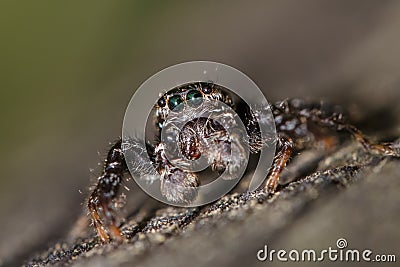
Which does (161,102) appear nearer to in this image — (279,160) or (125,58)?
(279,160)

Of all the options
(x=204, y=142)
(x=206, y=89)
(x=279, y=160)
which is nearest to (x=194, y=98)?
(x=206, y=89)

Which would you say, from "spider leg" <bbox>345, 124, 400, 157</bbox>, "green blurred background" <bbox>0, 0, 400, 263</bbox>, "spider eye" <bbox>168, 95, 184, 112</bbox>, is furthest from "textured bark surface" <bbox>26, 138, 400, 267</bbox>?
"green blurred background" <bbox>0, 0, 400, 263</bbox>

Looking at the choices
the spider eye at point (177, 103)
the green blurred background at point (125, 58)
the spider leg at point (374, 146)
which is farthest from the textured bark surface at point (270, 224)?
the green blurred background at point (125, 58)

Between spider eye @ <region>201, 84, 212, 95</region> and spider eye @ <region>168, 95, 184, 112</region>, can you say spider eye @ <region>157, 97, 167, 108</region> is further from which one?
spider eye @ <region>201, 84, 212, 95</region>

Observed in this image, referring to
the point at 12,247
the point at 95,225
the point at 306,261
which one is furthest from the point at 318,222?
the point at 12,247

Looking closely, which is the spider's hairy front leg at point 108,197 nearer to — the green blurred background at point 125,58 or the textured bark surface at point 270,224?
the textured bark surface at point 270,224

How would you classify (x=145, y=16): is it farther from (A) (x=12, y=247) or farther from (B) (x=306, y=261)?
(B) (x=306, y=261)
